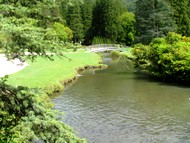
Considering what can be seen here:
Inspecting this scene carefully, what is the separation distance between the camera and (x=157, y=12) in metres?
62.8

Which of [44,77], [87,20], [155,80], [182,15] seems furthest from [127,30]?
[44,77]

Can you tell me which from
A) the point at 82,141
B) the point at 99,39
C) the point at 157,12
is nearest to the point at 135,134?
the point at 82,141

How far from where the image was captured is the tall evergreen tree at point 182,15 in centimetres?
6856

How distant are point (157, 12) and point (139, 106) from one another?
39.6 meters

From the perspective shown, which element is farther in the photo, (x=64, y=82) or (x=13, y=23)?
(x=64, y=82)

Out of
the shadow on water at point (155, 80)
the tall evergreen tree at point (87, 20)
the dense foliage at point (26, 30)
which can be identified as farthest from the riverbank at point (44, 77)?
the tall evergreen tree at point (87, 20)

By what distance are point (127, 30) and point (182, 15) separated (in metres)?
33.0

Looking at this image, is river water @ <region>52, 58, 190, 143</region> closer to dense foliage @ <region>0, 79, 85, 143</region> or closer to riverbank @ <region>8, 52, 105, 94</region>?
→ riverbank @ <region>8, 52, 105, 94</region>

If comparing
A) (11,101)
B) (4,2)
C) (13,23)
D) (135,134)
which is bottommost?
(135,134)

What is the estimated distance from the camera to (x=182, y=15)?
228 ft

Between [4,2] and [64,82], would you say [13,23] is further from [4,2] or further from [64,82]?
[64,82]

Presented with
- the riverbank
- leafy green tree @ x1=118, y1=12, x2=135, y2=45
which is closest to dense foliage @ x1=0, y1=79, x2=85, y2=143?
the riverbank

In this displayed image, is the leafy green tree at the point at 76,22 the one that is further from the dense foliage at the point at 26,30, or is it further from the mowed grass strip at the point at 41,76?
the dense foliage at the point at 26,30

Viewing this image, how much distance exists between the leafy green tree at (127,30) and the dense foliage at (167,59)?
55454mm
